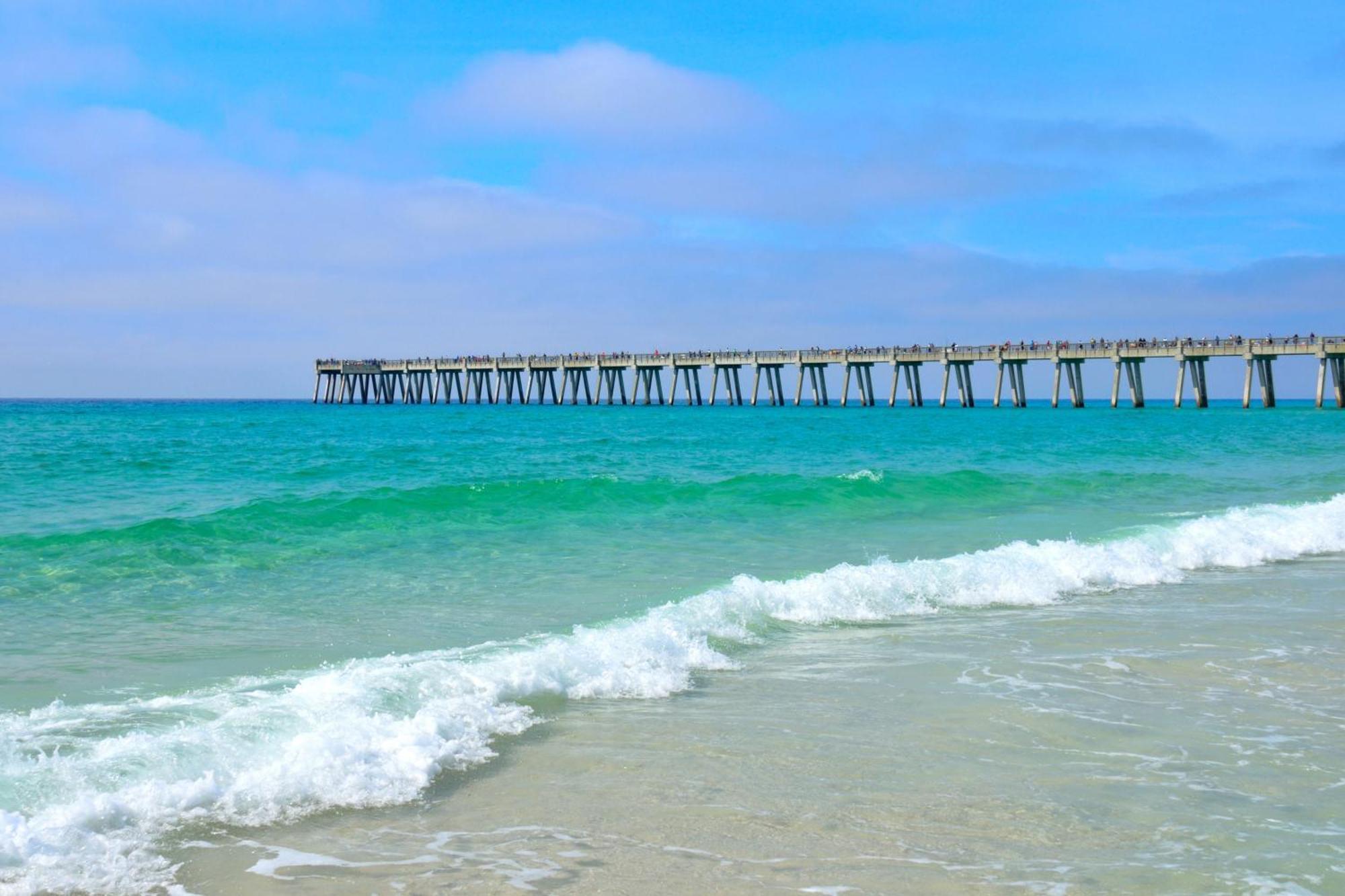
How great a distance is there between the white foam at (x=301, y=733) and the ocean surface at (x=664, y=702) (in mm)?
21

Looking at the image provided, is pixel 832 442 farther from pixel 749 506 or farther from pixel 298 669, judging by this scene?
pixel 298 669

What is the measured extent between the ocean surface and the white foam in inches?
0.8

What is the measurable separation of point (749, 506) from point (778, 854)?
47.6 feet

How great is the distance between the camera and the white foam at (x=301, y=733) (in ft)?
13.9

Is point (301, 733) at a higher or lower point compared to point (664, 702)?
higher

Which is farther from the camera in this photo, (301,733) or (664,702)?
(664,702)

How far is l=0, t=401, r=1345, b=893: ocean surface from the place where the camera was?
4.14 m

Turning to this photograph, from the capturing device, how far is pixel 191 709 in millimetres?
5910

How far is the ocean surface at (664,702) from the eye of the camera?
13.6 ft

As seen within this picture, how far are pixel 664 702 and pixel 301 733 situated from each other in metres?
2.13

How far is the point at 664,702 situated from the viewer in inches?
258

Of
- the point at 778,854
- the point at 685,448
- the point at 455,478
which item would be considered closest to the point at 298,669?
the point at 778,854

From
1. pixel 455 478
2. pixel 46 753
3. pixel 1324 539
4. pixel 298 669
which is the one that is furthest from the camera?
pixel 455 478

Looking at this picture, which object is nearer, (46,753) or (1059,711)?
(46,753)
